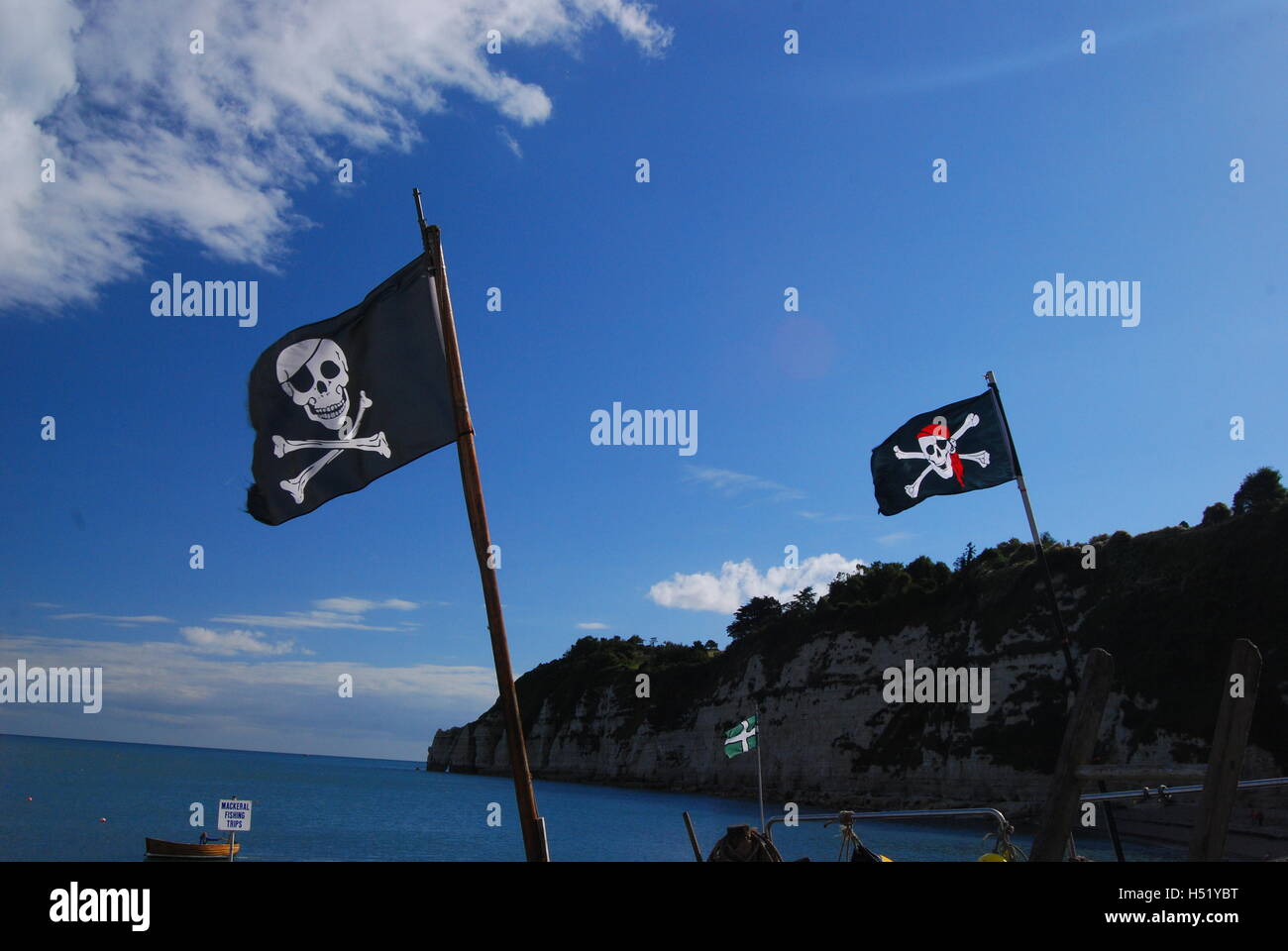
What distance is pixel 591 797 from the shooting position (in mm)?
97125

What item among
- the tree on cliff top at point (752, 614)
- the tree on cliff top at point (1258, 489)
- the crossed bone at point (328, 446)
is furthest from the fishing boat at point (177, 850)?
the tree on cliff top at point (752, 614)

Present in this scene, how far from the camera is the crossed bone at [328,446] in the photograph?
5.92 m

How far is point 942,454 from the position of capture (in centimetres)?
1220

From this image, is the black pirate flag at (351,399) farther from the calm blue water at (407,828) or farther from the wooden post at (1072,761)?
the calm blue water at (407,828)

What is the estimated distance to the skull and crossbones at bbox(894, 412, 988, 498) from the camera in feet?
39.7

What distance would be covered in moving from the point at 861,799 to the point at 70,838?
50.1 metres

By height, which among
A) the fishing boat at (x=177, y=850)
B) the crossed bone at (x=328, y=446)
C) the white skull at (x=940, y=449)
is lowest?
the fishing boat at (x=177, y=850)

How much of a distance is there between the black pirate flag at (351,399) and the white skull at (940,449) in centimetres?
803

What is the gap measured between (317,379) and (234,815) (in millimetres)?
18297

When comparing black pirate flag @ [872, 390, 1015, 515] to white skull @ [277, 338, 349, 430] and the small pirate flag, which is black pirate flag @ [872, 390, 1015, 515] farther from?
white skull @ [277, 338, 349, 430]

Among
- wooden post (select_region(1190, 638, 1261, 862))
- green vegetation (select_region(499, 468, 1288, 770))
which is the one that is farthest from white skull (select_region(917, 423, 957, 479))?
green vegetation (select_region(499, 468, 1288, 770))

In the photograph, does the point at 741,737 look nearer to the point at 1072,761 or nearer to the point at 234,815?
the point at 1072,761
